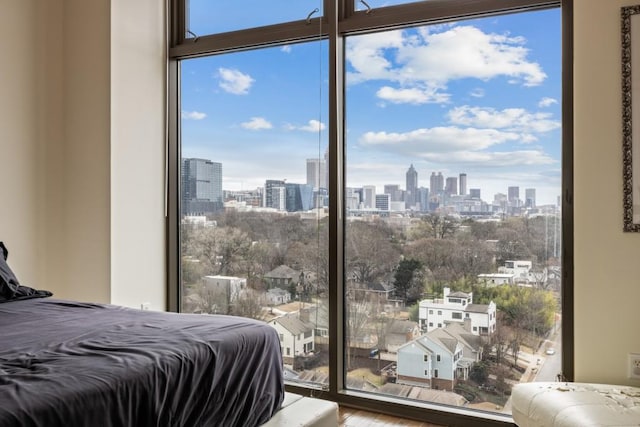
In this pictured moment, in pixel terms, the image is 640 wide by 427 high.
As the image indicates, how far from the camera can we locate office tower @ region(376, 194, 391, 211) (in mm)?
3102

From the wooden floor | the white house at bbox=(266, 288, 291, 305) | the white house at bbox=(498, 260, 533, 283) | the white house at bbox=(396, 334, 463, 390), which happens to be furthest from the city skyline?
the wooden floor

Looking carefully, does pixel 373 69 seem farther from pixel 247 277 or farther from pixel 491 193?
pixel 247 277

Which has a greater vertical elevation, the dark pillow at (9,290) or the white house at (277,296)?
the dark pillow at (9,290)

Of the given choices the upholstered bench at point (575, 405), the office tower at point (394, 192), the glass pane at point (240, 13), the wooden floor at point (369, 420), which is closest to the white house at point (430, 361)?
Result: the wooden floor at point (369, 420)

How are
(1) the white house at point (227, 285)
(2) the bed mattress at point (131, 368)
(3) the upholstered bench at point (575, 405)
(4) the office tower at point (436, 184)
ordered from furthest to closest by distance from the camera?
1. (1) the white house at point (227, 285)
2. (4) the office tower at point (436, 184)
3. (3) the upholstered bench at point (575, 405)
4. (2) the bed mattress at point (131, 368)

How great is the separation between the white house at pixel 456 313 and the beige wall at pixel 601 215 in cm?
46

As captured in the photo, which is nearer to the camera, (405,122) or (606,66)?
(606,66)

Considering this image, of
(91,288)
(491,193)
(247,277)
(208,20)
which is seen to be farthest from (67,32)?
(491,193)

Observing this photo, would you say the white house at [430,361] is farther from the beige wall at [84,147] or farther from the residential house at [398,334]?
the beige wall at [84,147]

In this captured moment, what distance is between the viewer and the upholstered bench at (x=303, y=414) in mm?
2220

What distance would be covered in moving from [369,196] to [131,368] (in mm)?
1810

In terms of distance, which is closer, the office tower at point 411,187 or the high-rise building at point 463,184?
the high-rise building at point 463,184

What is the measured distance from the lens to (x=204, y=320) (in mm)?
2242

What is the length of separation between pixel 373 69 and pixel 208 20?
1.19m
